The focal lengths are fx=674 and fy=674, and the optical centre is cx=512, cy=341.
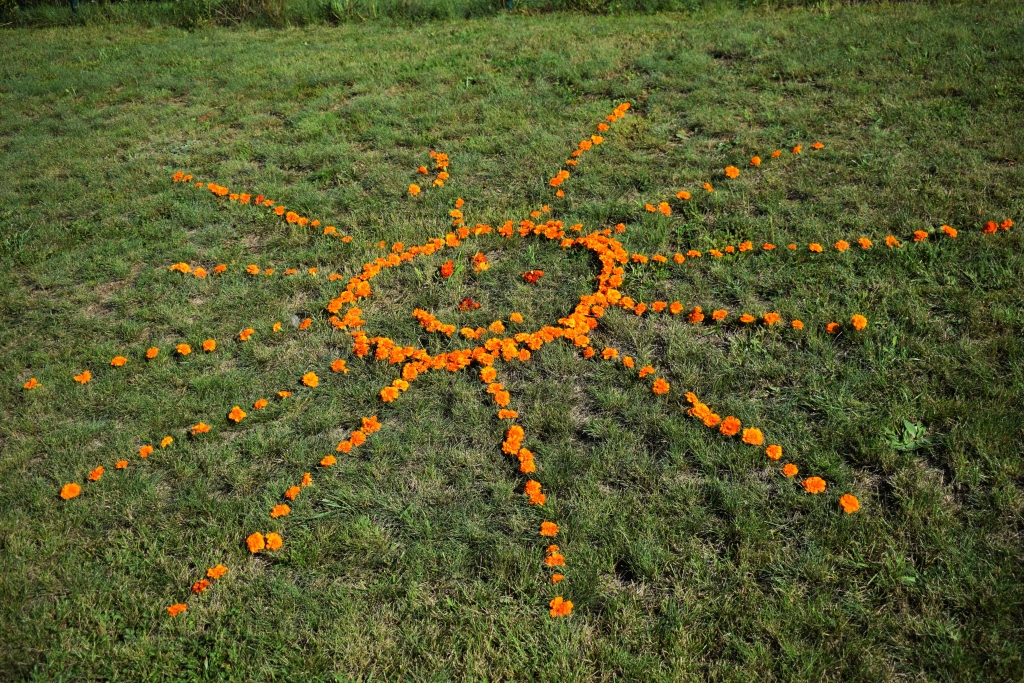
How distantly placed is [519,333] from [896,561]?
222 cm

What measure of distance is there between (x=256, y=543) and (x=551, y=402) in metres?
1.61

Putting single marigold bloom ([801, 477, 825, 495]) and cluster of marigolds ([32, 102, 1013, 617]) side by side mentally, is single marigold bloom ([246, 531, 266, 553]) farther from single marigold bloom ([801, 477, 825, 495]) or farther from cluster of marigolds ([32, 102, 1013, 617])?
single marigold bloom ([801, 477, 825, 495])

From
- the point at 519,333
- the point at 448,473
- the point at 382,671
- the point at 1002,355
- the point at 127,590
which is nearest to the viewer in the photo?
the point at 382,671

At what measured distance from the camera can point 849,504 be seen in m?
2.93

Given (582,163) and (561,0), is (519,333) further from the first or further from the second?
(561,0)

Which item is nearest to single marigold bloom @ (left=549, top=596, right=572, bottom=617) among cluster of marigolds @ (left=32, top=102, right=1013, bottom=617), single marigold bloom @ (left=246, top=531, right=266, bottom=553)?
cluster of marigolds @ (left=32, top=102, right=1013, bottom=617)

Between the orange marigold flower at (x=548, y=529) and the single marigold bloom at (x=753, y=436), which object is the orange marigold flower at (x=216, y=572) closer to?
the orange marigold flower at (x=548, y=529)

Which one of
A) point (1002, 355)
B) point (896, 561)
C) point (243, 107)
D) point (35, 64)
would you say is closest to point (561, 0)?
point (243, 107)

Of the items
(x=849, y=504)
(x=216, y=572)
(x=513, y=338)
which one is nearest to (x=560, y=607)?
(x=849, y=504)

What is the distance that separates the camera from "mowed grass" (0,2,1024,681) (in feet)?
8.71

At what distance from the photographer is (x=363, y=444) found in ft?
11.6

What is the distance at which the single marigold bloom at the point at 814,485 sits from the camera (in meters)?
3.01

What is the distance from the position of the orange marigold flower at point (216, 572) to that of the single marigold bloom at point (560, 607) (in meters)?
1.43

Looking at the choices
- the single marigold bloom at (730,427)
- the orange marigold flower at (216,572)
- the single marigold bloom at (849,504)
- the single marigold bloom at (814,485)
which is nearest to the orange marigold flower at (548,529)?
the single marigold bloom at (730,427)
